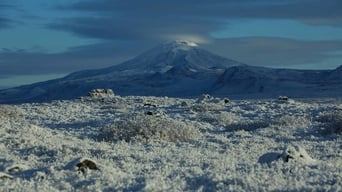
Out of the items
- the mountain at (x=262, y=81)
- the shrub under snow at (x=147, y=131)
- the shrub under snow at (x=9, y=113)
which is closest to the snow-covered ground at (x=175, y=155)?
the shrub under snow at (x=147, y=131)

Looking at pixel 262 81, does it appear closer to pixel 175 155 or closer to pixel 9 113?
pixel 9 113

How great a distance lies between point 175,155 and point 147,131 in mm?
5196

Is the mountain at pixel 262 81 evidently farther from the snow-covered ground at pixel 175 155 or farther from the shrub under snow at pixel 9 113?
the snow-covered ground at pixel 175 155

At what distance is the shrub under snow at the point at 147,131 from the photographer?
22281mm

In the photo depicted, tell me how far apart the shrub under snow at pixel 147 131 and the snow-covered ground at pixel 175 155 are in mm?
33

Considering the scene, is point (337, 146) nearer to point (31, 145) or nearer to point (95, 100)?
point (31, 145)

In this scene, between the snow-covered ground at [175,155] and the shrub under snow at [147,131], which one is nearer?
the snow-covered ground at [175,155]

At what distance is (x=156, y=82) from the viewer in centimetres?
19525

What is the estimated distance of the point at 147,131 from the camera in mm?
22484

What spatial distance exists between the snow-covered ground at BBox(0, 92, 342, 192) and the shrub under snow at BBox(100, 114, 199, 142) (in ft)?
0.11

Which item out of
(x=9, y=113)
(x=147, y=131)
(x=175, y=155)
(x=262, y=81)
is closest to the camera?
(x=175, y=155)

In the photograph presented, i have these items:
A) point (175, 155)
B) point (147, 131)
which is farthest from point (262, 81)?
point (175, 155)

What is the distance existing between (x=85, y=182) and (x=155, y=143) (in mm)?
8731

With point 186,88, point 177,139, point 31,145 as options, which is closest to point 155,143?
point 177,139
